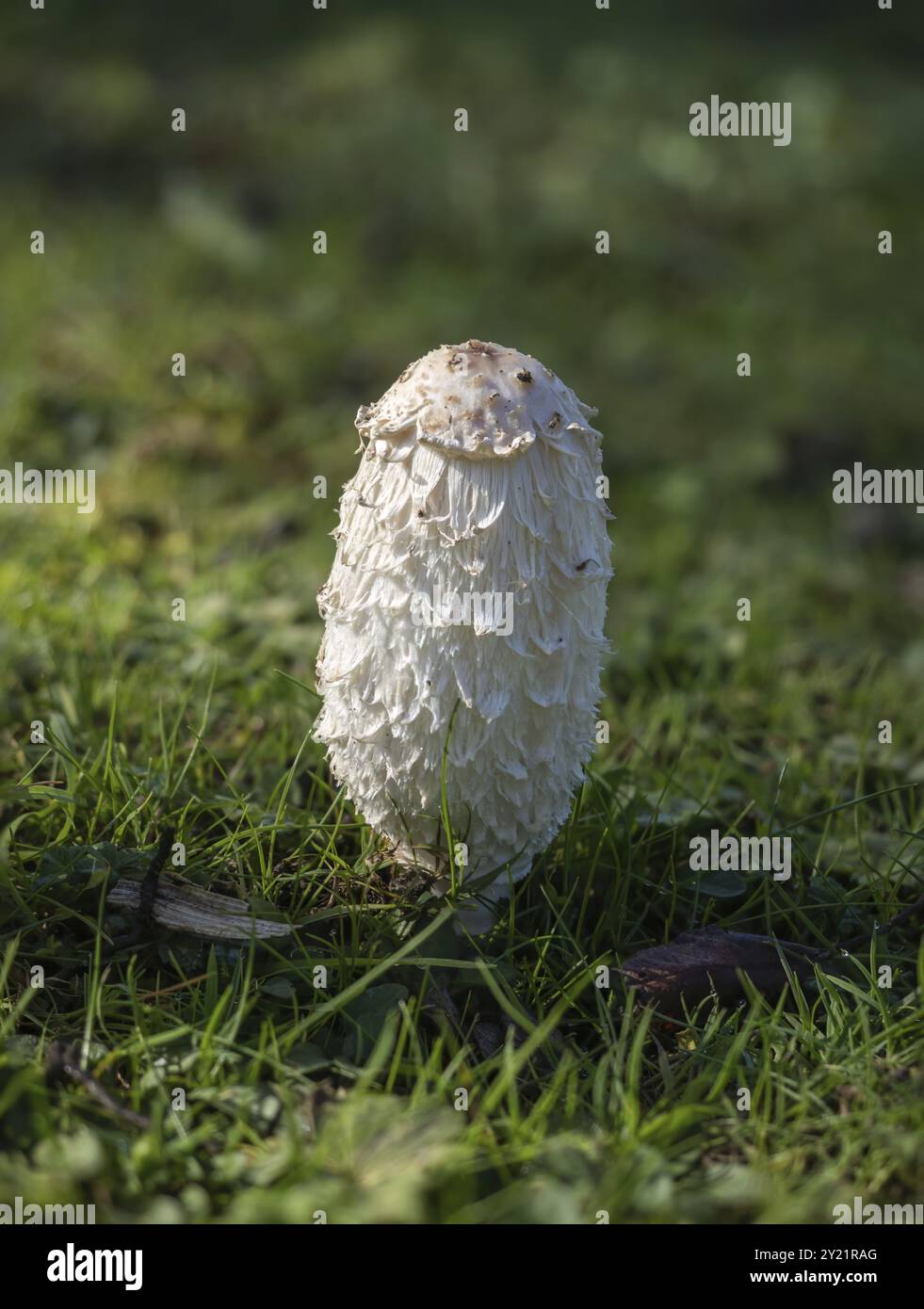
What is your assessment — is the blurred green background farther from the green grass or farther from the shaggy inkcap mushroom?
the shaggy inkcap mushroom

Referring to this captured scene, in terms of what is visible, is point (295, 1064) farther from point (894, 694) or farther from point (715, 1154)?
point (894, 694)

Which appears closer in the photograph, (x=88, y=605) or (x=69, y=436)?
(x=88, y=605)

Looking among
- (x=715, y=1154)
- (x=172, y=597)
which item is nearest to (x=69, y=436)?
(x=172, y=597)

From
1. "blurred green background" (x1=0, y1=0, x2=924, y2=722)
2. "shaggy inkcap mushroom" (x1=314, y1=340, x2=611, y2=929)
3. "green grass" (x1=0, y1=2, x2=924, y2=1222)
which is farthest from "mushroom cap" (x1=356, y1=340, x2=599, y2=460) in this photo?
"blurred green background" (x1=0, y1=0, x2=924, y2=722)

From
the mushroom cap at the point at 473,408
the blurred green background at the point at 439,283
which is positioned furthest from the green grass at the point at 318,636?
the mushroom cap at the point at 473,408

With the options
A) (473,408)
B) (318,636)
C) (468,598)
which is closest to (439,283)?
(318,636)

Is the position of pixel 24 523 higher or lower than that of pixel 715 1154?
higher

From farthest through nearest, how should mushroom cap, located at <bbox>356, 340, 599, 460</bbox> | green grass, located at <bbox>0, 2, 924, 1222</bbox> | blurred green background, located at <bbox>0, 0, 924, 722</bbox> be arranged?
blurred green background, located at <bbox>0, 0, 924, 722</bbox> < mushroom cap, located at <bbox>356, 340, 599, 460</bbox> < green grass, located at <bbox>0, 2, 924, 1222</bbox>
